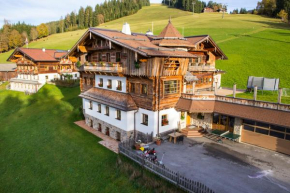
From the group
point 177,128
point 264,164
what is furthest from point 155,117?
point 264,164

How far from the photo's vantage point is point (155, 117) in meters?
20.5

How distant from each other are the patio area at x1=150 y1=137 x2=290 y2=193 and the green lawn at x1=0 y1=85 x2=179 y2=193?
2549mm

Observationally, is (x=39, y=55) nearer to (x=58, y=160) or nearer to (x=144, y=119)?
(x=58, y=160)

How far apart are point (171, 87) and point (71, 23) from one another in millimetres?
155528

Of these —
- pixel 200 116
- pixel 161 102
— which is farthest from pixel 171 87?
pixel 200 116

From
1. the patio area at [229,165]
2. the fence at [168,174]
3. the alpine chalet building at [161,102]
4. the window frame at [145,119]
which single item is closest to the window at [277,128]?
the alpine chalet building at [161,102]

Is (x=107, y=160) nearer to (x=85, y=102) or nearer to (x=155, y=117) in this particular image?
(x=155, y=117)

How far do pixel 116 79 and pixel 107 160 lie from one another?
8839 mm

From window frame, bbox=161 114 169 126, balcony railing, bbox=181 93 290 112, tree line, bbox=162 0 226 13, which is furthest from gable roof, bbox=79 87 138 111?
tree line, bbox=162 0 226 13

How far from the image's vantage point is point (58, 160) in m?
21.1

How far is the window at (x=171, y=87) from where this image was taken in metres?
21.3

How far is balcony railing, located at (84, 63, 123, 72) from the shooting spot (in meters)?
22.0

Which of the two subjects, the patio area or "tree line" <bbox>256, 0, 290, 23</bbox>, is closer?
the patio area

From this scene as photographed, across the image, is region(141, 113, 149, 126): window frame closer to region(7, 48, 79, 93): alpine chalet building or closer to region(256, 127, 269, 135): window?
region(256, 127, 269, 135): window
